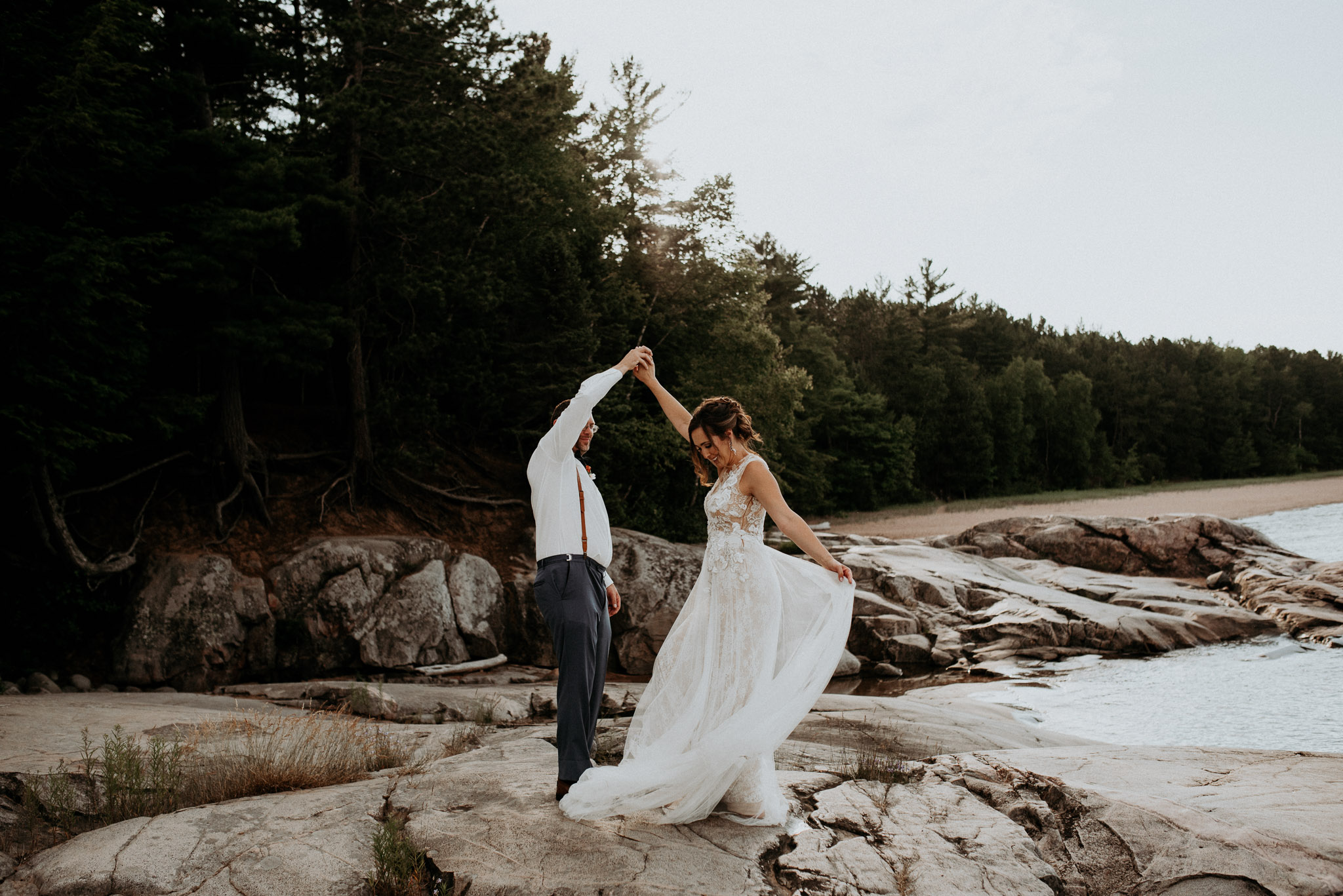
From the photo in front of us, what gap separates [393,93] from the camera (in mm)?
15375

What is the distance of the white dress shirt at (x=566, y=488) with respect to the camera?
4352 millimetres

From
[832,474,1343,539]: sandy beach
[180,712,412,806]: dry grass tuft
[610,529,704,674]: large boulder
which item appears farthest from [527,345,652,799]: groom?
[832,474,1343,539]: sandy beach

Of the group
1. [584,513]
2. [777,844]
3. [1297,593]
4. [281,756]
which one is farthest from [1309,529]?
[281,756]

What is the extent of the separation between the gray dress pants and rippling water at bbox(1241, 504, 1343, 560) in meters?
27.4

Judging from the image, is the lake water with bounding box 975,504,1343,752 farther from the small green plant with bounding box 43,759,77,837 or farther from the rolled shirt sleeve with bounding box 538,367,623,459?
the small green plant with bounding box 43,759,77,837

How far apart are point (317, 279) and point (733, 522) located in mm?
13945

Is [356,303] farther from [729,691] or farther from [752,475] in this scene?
[729,691]

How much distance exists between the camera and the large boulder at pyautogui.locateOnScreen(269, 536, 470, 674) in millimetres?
12625

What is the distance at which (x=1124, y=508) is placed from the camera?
41.7m

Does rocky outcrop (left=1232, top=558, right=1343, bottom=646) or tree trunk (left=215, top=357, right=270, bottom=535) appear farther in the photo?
rocky outcrop (left=1232, top=558, right=1343, bottom=646)

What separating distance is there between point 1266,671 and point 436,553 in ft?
46.0

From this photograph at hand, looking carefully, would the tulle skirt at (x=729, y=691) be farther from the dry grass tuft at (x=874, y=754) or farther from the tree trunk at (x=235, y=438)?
the tree trunk at (x=235, y=438)

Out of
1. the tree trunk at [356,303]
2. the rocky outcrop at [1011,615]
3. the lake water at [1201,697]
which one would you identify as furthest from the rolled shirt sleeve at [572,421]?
the rocky outcrop at [1011,615]

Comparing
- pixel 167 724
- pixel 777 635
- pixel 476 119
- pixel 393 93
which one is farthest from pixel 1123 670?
pixel 393 93
